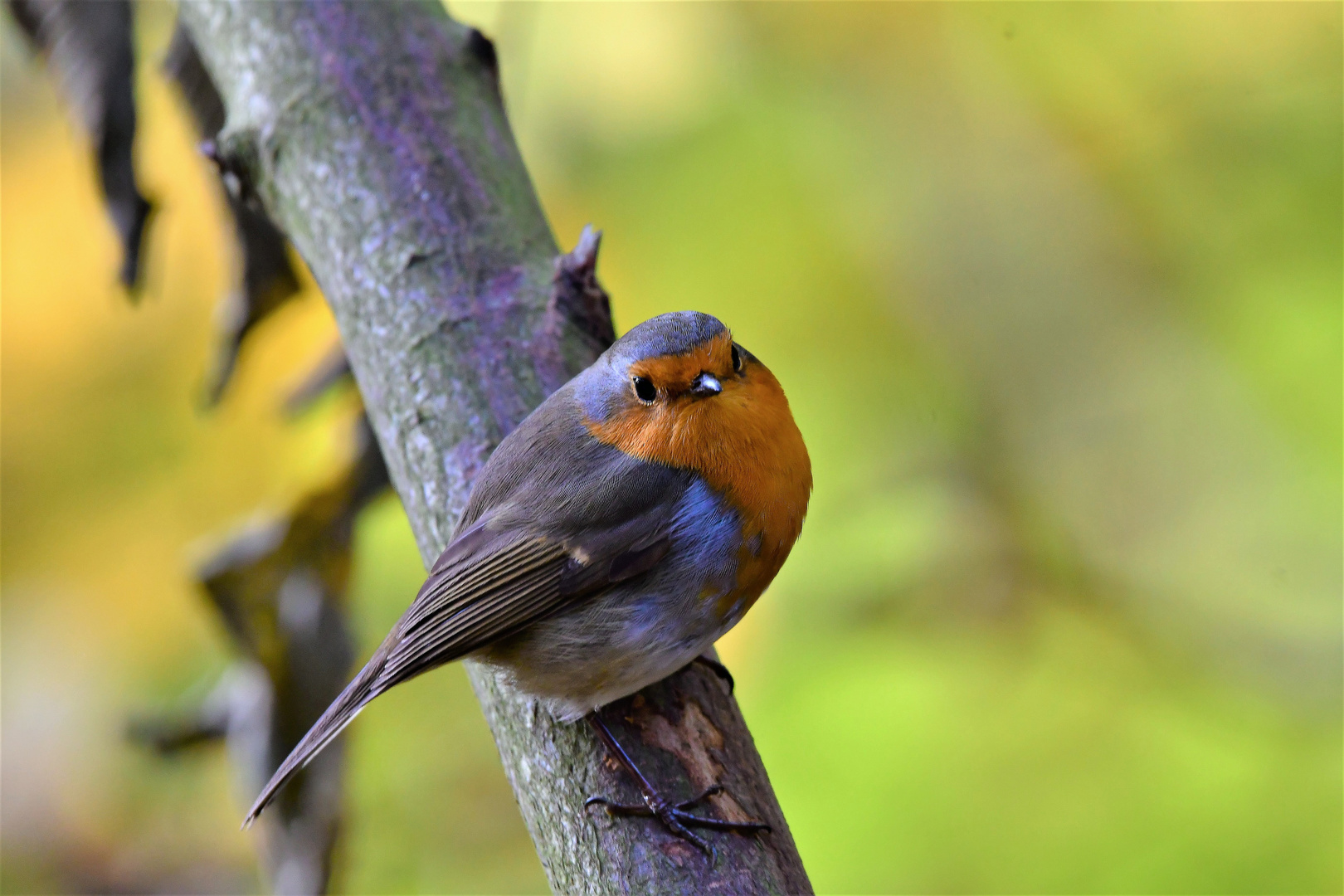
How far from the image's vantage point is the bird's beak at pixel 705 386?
188cm

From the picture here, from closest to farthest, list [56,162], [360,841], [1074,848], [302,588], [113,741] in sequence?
1. [302,588]
2. [1074,848]
3. [360,841]
4. [113,741]
5. [56,162]

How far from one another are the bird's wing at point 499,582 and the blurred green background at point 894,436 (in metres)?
1.50

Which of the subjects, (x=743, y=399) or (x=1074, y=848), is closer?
(x=743, y=399)

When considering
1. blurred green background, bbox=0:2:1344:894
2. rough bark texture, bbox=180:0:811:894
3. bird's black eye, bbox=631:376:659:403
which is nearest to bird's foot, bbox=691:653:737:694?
rough bark texture, bbox=180:0:811:894

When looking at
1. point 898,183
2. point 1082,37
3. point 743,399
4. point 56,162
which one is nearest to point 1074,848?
point 743,399

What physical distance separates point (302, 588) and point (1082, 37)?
3.41 m

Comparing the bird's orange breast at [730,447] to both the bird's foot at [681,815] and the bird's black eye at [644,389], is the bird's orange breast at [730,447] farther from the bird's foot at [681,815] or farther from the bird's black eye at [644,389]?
the bird's foot at [681,815]

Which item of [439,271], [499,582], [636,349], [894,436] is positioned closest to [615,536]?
[499,582]

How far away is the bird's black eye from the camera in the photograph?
1.90m

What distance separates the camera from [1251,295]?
3.60 metres

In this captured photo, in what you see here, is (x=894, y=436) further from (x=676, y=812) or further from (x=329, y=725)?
(x=329, y=725)

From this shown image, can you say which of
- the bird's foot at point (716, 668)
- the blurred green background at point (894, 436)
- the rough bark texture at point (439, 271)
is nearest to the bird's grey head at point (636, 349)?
the rough bark texture at point (439, 271)

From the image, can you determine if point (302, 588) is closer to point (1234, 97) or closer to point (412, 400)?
point (412, 400)

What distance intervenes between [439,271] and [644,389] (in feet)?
1.75
